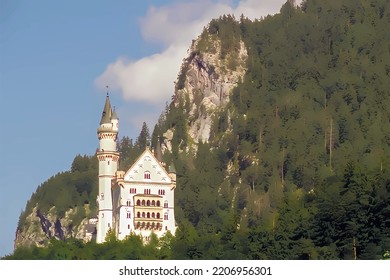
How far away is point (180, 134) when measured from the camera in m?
169

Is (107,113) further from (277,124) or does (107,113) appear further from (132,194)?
(277,124)

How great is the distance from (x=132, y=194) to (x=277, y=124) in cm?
4488

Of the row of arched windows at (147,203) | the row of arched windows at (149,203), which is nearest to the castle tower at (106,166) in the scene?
the row of arched windows at (149,203)

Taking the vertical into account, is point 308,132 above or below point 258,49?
below

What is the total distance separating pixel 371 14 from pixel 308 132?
32112 millimetres

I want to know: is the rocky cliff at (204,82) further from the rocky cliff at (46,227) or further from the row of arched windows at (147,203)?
the row of arched windows at (147,203)

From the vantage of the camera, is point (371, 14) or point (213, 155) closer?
point (213, 155)

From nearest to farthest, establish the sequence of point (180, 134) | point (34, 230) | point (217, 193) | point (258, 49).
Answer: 1. point (217, 193)
2. point (34, 230)
3. point (180, 134)
4. point (258, 49)

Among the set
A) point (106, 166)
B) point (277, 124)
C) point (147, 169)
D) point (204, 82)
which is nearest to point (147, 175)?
point (147, 169)

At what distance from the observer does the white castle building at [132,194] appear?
119 metres

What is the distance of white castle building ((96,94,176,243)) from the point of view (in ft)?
390
